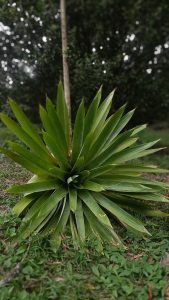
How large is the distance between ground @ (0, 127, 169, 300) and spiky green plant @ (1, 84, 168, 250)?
15 cm

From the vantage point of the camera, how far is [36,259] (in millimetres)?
3451

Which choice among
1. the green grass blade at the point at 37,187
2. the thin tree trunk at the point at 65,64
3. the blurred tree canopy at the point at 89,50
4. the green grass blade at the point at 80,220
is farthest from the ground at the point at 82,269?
the blurred tree canopy at the point at 89,50

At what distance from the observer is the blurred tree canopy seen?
8742 mm

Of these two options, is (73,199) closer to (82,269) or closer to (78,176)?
(78,176)

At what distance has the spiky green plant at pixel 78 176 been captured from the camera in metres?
3.95

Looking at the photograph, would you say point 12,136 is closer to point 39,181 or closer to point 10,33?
point 10,33

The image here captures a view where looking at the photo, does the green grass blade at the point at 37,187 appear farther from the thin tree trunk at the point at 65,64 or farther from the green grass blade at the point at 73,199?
the thin tree trunk at the point at 65,64

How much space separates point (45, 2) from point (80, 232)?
22.0ft

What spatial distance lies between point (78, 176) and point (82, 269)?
1.11 metres

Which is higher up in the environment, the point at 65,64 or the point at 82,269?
the point at 65,64

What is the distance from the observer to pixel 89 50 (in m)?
9.35

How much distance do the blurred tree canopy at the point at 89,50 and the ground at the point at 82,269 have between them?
5.46 m

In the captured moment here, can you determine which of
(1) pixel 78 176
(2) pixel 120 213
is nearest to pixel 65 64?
(1) pixel 78 176

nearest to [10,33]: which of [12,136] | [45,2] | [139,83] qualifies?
[45,2]
